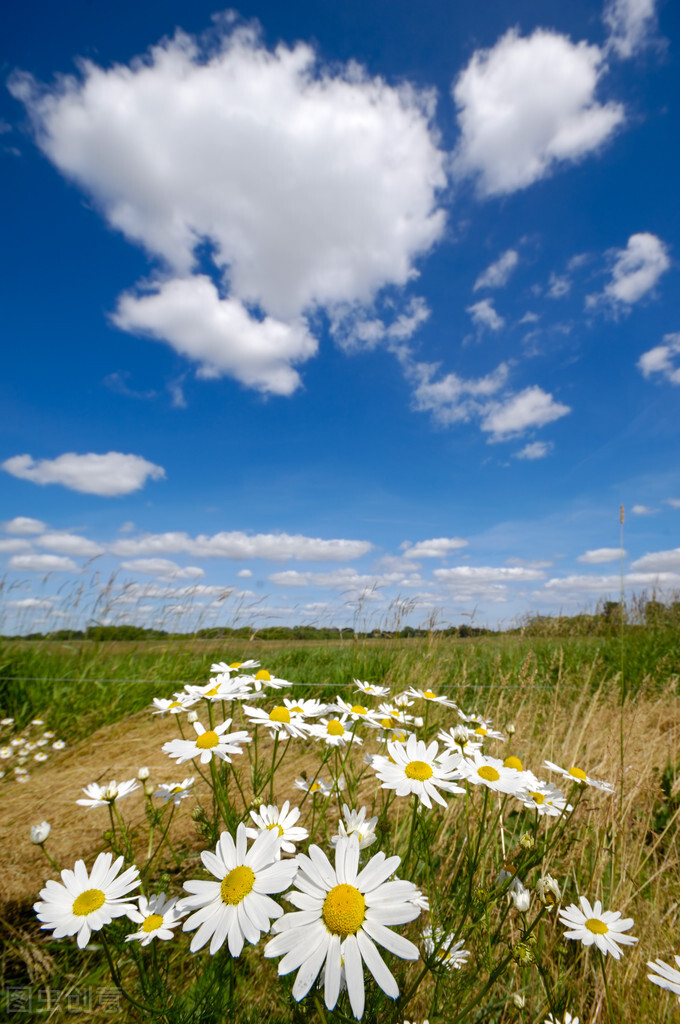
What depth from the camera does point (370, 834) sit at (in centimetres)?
109

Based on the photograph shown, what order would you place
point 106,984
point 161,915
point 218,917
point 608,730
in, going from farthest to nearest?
point 608,730 → point 106,984 → point 161,915 → point 218,917

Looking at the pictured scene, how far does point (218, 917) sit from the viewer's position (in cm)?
79

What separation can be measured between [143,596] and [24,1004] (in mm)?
4444

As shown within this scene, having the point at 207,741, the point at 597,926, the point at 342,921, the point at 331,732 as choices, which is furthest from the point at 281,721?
the point at 597,926

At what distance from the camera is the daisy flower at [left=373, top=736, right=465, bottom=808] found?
104 cm

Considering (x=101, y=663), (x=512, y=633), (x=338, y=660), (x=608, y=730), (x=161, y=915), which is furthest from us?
(x=512, y=633)

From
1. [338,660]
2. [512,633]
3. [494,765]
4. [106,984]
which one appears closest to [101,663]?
[338,660]

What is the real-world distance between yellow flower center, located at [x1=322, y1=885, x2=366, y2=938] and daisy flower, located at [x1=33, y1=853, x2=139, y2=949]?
1.41ft

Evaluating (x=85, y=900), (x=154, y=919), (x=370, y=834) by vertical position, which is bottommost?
(x=154, y=919)

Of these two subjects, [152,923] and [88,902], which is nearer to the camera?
[88,902]

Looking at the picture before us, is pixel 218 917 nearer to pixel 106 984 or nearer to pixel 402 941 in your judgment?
pixel 402 941

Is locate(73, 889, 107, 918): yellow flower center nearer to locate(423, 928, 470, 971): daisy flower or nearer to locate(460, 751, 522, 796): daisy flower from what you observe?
locate(423, 928, 470, 971): daisy flower

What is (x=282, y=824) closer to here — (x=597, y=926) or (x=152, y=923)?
(x=152, y=923)

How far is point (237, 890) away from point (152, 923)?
49cm
